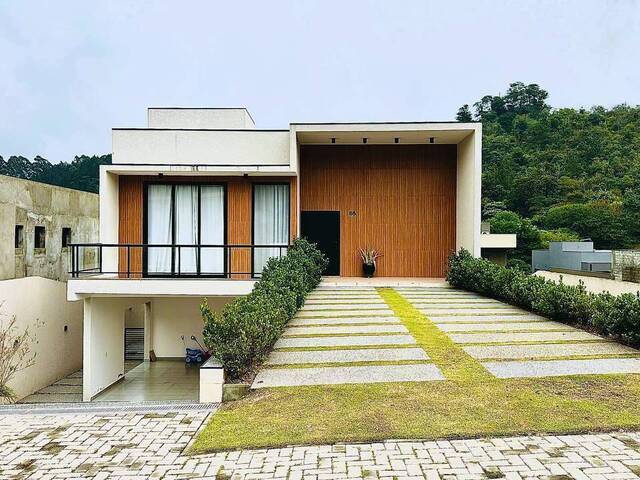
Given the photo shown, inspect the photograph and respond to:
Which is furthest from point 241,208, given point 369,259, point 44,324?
point 44,324

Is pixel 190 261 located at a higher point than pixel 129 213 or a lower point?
lower

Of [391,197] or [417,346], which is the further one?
[391,197]

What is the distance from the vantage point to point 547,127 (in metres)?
44.1

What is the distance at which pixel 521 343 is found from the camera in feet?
26.2

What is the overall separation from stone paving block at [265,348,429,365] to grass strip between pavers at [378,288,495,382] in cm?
28

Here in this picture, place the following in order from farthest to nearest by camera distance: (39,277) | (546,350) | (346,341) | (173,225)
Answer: (173,225) → (39,277) → (346,341) → (546,350)

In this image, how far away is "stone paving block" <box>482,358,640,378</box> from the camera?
6473mm

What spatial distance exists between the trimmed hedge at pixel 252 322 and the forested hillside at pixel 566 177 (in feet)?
84.8

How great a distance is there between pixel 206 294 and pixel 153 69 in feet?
92.9

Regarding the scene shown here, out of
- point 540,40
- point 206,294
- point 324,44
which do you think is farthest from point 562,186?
point 206,294

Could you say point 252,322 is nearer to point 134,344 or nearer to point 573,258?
point 134,344

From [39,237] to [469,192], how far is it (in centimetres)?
1155

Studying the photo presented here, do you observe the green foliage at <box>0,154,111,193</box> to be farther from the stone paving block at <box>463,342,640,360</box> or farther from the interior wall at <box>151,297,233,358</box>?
the stone paving block at <box>463,342,640,360</box>

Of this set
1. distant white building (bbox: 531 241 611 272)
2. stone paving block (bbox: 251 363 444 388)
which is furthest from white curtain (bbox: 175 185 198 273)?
distant white building (bbox: 531 241 611 272)
